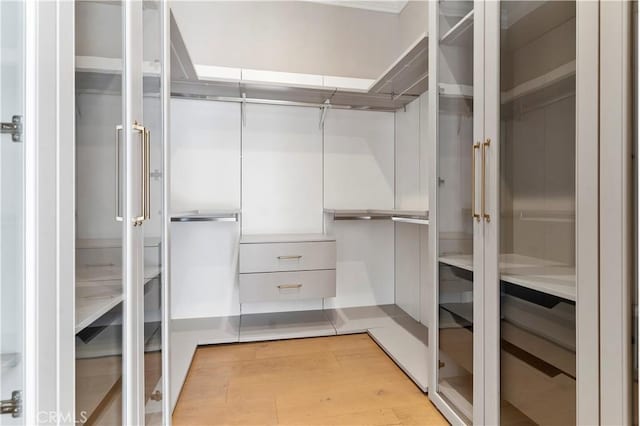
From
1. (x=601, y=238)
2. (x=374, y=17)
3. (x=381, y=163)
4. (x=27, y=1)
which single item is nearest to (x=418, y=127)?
(x=381, y=163)

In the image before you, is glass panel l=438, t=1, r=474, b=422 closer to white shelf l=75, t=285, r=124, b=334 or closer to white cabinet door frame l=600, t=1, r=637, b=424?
white cabinet door frame l=600, t=1, r=637, b=424

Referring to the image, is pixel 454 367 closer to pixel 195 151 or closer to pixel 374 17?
pixel 195 151

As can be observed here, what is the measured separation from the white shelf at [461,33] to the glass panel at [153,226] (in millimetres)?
1157

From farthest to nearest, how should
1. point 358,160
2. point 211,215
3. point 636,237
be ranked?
point 358,160 → point 211,215 → point 636,237

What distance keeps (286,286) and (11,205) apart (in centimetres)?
174

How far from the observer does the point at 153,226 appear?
3.50ft

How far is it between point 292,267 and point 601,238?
1.67 metres

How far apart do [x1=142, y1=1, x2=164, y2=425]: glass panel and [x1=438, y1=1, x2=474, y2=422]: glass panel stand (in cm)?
116

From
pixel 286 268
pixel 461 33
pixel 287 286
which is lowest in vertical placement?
pixel 287 286

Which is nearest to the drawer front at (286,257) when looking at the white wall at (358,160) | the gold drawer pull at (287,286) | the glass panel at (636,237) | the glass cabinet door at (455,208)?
the gold drawer pull at (287,286)

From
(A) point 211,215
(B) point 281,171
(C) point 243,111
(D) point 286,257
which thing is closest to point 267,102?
(C) point 243,111

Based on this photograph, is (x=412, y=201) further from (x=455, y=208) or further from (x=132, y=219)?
(x=132, y=219)

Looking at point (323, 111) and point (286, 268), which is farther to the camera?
point (323, 111)

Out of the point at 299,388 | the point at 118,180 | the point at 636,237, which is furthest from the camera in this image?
the point at 299,388
